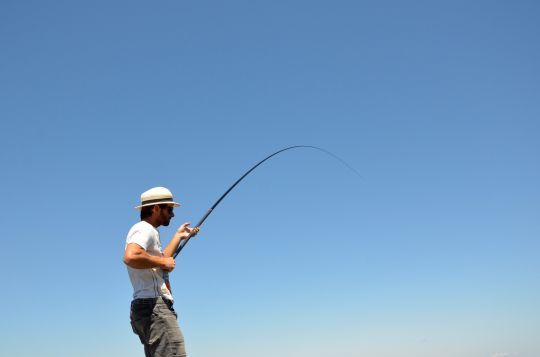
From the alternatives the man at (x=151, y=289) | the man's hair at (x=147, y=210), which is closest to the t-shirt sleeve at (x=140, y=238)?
the man at (x=151, y=289)

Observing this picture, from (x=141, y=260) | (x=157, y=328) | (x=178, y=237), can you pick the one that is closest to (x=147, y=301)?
(x=157, y=328)

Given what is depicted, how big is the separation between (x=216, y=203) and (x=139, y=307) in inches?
111

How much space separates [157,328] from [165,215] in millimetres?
1091

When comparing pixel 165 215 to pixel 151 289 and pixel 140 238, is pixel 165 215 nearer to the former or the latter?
pixel 140 238

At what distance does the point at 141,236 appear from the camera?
5.00 meters

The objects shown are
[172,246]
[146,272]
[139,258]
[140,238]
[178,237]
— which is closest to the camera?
[139,258]

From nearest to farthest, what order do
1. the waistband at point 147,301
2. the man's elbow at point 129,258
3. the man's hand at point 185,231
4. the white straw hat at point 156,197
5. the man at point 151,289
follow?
the man's elbow at point 129,258
the man at point 151,289
the waistband at point 147,301
the white straw hat at point 156,197
the man's hand at point 185,231

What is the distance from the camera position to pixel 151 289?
5.07 m

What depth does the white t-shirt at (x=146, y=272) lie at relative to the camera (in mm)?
5012

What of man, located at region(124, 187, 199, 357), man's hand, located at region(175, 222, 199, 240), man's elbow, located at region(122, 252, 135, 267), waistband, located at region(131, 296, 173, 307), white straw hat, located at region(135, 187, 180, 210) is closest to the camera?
man's elbow, located at region(122, 252, 135, 267)

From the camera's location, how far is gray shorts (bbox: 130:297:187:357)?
497cm

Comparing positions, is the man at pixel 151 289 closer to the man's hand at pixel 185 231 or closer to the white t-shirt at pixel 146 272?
the white t-shirt at pixel 146 272

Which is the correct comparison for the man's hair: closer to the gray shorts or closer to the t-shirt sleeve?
the t-shirt sleeve

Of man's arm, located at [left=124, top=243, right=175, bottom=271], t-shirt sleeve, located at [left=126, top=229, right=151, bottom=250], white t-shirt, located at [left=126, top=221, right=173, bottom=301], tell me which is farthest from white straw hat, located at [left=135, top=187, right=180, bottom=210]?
man's arm, located at [left=124, top=243, right=175, bottom=271]
